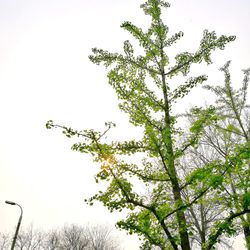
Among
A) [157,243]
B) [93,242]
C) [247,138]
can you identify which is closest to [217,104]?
[247,138]

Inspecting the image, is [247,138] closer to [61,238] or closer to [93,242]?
[93,242]

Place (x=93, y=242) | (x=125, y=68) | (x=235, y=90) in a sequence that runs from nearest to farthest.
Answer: (x=125, y=68), (x=235, y=90), (x=93, y=242)

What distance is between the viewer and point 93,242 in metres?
42.2

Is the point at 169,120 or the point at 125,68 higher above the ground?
the point at 125,68

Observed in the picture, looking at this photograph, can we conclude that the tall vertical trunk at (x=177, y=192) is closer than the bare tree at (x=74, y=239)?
Yes

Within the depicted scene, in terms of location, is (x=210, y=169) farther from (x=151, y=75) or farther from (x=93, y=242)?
(x=93, y=242)

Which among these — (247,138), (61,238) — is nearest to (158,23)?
(247,138)

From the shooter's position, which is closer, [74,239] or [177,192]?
[177,192]

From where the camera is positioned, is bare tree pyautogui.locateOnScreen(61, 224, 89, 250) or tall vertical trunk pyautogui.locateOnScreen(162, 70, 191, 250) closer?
tall vertical trunk pyautogui.locateOnScreen(162, 70, 191, 250)

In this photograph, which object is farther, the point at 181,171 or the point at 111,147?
the point at 181,171

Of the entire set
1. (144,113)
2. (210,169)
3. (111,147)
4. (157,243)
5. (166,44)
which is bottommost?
(157,243)

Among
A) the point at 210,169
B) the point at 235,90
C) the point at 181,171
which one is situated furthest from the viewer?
the point at 181,171

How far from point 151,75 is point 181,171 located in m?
10.8

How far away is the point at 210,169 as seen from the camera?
4719 mm
